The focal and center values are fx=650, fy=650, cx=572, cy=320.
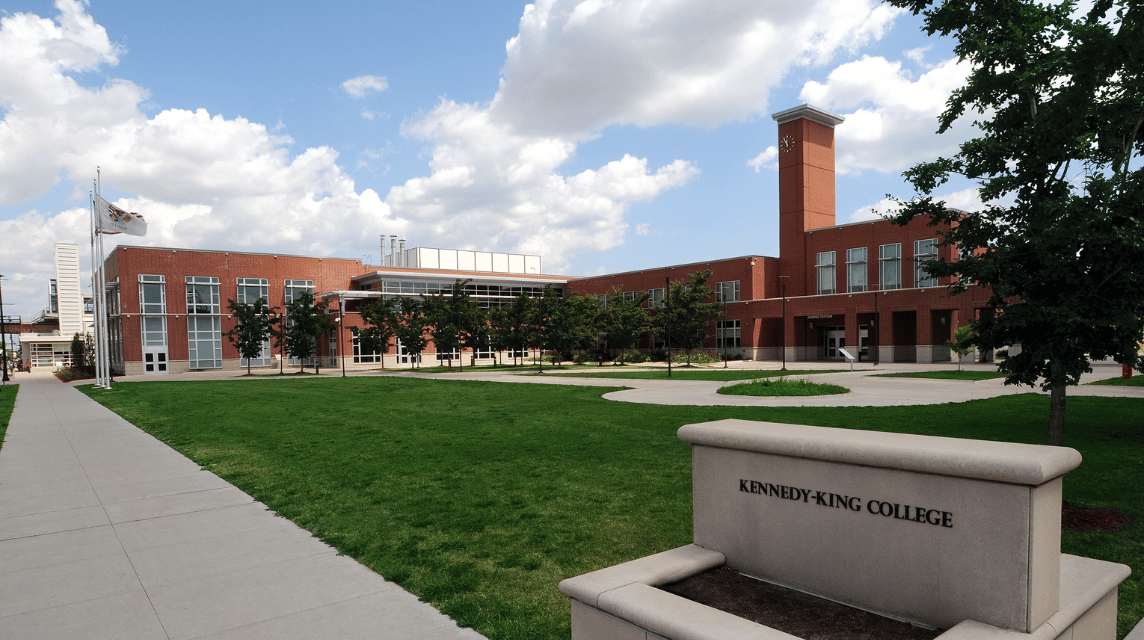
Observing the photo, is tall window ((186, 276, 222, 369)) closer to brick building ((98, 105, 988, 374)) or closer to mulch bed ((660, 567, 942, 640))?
brick building ((98, 105, 988, 374))

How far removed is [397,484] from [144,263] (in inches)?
2561

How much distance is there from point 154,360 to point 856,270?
215 ft

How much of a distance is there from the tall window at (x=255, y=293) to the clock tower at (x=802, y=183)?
52638mm

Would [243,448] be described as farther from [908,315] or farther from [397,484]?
[908,315]

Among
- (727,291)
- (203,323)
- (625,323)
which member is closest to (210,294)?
(203,323)

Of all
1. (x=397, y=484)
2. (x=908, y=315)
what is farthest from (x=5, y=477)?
(x=908, y=315)

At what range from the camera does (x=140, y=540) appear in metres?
6.99

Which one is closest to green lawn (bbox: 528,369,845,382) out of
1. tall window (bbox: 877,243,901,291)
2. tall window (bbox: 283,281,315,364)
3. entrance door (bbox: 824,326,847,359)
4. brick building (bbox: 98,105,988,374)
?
brick building (bbox: 98,105,988,374)

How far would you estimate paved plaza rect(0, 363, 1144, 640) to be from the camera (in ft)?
15.6

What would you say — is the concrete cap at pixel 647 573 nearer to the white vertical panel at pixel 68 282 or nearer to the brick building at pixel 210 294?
the brick building at pixel 210 294

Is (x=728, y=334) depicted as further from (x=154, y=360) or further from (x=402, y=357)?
(x=154, y=360)

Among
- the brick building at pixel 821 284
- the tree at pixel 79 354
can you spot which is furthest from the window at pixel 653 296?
the tree at pixel 79 354

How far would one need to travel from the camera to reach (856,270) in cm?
5766

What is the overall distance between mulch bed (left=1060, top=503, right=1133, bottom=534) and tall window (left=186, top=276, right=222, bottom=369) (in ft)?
231
